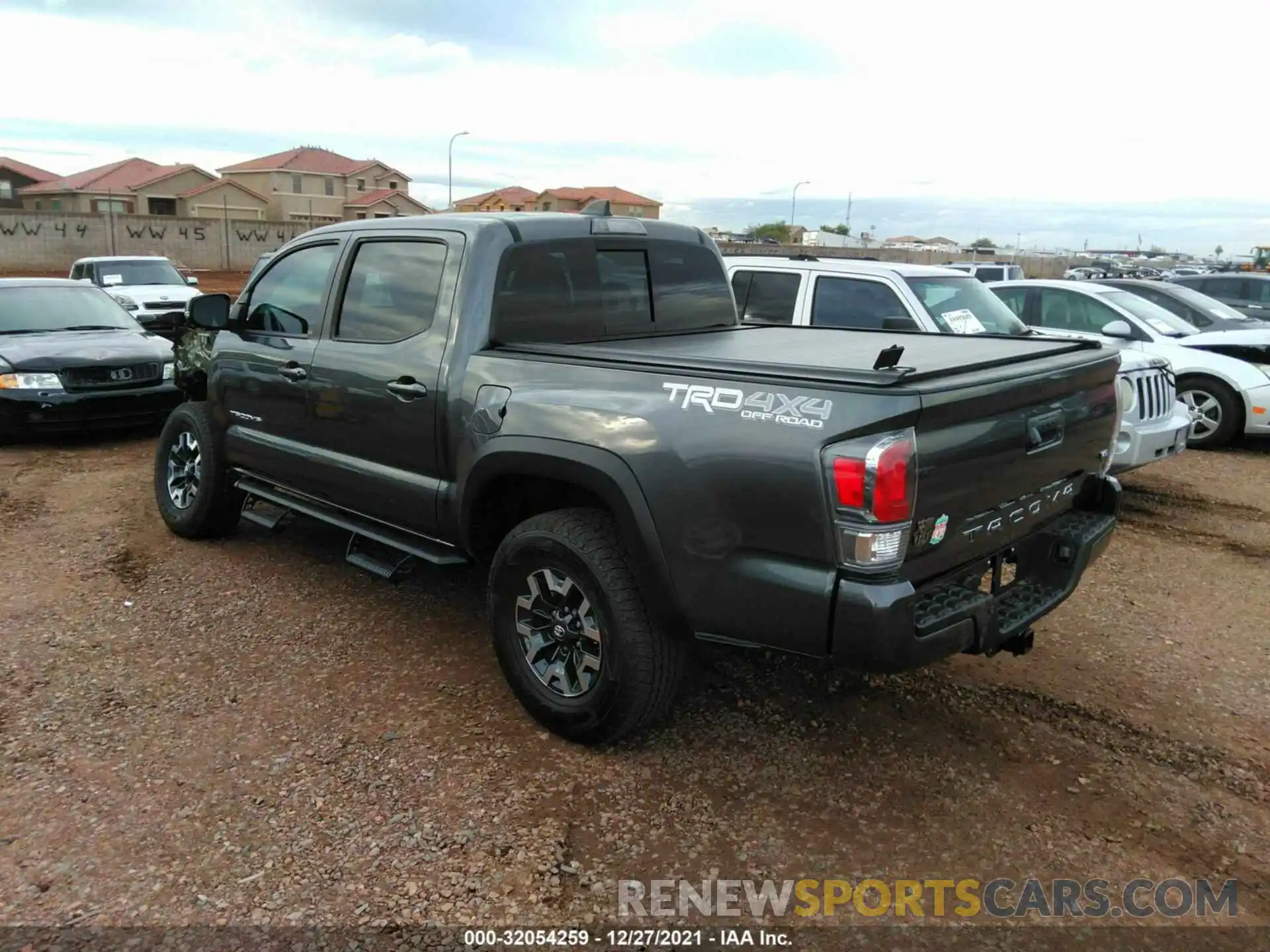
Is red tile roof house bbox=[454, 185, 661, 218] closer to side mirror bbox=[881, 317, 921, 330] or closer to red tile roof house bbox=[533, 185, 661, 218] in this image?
red tile roof house bbox=[533, 185, 661, 218]

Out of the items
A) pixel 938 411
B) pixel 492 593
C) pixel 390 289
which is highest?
pixel 390 289

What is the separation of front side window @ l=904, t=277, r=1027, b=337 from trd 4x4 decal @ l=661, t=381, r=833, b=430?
14.9 ft

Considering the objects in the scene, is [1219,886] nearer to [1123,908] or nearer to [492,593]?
[1123,908]

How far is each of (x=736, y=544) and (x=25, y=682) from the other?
3157mm

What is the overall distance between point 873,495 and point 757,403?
0.45 m

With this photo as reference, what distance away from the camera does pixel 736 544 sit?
9.36 feet

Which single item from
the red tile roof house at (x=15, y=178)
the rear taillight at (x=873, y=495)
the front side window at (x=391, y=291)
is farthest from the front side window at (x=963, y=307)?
the red tile roof house at (x=15, y=178)

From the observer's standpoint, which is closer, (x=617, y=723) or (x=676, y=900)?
(x=676, y=900)

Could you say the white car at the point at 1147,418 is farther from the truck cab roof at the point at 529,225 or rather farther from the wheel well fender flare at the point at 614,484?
the wheel well fender flare at the point at 614,484

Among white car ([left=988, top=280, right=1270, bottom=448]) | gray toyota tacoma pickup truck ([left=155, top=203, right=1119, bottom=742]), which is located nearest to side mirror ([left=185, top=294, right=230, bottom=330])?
gray toyota tacoma pickup truck ([left=155, top=203, right=1119, bottom=742])

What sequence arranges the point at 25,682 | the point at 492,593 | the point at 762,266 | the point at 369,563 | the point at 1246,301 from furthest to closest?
the point at 1246,301 < the point at 762,266 < the point at 369,563 < the point at 25,682 < the point at 492,593

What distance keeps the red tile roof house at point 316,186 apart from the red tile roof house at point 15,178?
1436cm

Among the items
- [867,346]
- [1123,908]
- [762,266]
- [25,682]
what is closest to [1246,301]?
[762,266]

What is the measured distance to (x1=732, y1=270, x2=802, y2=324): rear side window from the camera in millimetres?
7402
